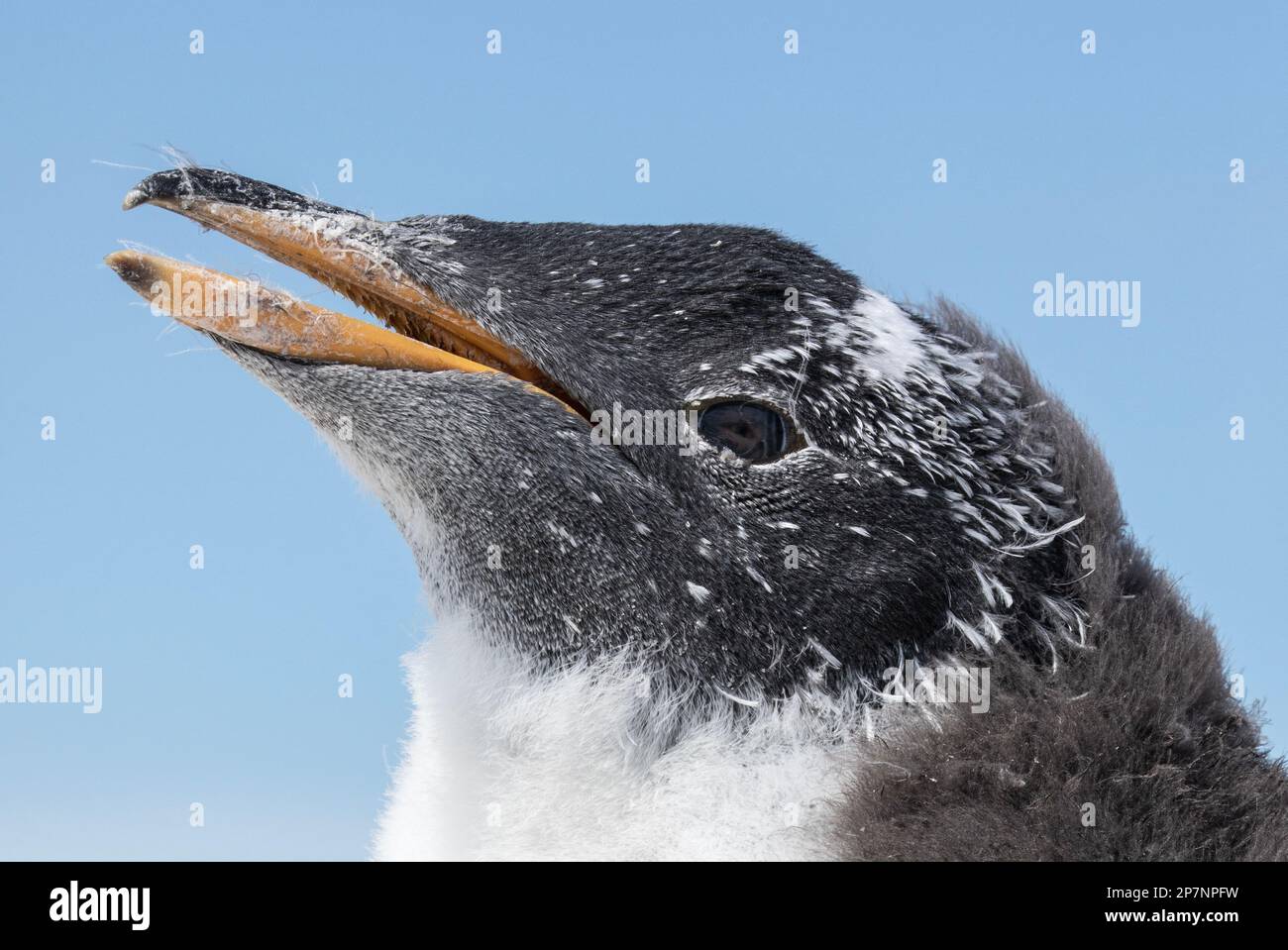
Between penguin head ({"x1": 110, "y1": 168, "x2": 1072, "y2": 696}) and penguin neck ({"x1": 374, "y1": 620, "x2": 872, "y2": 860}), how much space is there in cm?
10

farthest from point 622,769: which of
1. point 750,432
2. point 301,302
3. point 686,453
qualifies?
point 301,302

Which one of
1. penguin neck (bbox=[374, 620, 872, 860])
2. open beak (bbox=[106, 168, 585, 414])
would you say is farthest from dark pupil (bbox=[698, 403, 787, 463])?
penguin neck (bbox=[374, 620, 872, 860])

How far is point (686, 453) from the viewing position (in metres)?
4.19

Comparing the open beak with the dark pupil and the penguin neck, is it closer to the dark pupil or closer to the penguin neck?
the dark pupil

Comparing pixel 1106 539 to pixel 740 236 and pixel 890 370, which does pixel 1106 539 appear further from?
pixel 740 236

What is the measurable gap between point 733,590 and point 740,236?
1100 millimetres

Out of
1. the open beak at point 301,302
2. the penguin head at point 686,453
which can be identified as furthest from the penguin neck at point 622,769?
the open beak at point 301,302

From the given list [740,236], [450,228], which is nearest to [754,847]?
[740,236]

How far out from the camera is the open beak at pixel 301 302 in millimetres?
4180

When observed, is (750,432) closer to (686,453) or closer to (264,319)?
(686,453)

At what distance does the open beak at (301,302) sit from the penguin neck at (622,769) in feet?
2.77

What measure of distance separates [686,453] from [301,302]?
1.19 metres

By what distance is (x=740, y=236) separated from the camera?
14.5 ft

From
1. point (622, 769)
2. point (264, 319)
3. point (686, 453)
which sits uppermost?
point (264, 319)
